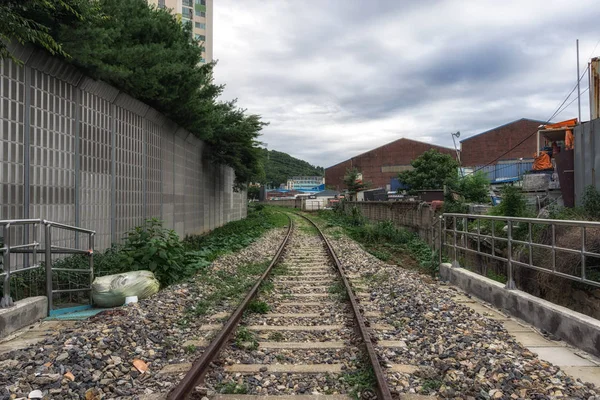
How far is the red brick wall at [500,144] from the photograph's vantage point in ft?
175

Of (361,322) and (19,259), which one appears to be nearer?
(361,322)

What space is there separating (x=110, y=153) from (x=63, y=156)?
1761 millimetres

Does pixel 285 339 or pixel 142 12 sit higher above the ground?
pixel 142 12

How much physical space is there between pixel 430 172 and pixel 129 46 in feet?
106

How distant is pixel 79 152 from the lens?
8.30 metres

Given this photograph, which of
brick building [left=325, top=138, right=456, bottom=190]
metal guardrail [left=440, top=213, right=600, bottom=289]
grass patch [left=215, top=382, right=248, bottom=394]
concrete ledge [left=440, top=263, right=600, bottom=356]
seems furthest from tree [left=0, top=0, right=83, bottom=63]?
brick building [left=325, top=138, right=456, bottom=190]

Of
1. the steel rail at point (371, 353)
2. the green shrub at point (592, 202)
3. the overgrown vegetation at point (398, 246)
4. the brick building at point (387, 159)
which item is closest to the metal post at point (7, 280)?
the steel rail at point (371, 353)

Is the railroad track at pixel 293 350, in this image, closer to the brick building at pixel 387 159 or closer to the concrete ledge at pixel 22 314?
the concrete ledge at pixel 22 314

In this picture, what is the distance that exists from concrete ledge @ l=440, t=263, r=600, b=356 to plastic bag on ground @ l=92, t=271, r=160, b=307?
5.30 meters

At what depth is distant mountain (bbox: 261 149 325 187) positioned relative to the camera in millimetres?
143875

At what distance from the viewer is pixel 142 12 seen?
11.1 meters

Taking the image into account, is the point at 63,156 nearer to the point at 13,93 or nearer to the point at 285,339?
the point at 13,93

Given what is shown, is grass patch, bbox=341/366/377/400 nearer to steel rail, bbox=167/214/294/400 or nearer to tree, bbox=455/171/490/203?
steel rail, bbox=167/214/294/400

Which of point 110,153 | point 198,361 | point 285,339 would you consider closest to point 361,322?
point 285,339
